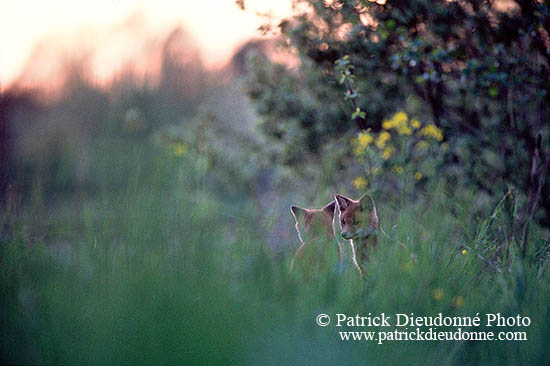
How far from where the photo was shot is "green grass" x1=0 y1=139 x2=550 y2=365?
1.72 metres

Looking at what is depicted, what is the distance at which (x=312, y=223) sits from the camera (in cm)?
251

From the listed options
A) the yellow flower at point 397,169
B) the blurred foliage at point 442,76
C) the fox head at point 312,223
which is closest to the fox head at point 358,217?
the fox head at point 312,223

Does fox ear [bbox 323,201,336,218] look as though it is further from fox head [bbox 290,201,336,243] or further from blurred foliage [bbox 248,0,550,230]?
blurred foliage [bbox 248,0,550,230]

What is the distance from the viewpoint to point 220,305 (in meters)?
1.85

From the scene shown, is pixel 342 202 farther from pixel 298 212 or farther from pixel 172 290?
pixel 172 290

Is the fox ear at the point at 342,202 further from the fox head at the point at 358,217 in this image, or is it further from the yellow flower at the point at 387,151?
the yellow flower at the point at 387,151

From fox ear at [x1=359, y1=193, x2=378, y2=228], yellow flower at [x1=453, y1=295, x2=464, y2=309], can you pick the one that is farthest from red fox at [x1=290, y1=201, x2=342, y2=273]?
yellow flower at [x1=453, y1=295, x2=464, y2=309]

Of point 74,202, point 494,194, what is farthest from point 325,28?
point 74,202

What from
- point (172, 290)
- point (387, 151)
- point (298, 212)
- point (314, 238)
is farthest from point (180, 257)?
point (387, 151)

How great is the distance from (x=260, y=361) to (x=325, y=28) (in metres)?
Result: 3.69

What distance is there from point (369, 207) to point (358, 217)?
111mm

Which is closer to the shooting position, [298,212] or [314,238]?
[314,238]

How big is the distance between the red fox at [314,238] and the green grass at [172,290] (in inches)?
3.8

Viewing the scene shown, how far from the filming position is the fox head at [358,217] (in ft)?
8.98
